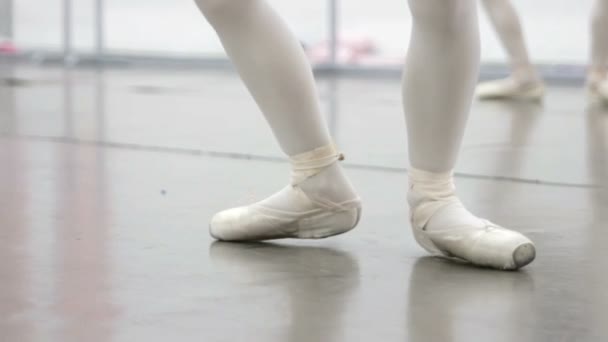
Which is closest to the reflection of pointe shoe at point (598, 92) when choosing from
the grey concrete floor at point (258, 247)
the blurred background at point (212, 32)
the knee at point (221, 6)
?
the grey concrete floor at point (258, 247)

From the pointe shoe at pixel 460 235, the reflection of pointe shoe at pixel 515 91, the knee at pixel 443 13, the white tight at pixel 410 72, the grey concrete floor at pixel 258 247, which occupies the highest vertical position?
the knee at pixel 443 13

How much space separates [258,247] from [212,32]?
16.4 ft

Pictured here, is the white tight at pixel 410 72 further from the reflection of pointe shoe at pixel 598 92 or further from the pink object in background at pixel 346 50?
the pink object in background at pixel 346 50

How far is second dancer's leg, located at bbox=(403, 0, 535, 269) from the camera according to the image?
53.9 inches

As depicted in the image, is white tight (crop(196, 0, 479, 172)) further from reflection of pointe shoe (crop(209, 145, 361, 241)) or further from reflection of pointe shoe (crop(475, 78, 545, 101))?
reflection of pointe shoe (crop(475, 78, 545, 101))

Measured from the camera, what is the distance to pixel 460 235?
1.42m

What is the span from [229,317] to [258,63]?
1.43 feet

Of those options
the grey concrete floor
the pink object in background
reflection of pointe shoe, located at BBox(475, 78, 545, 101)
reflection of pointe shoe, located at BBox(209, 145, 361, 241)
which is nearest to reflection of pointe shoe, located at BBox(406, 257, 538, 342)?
the grey concrete floor

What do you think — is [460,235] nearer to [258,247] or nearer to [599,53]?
[258,247]

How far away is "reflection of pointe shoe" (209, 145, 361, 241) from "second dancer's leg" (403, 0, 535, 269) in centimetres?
10

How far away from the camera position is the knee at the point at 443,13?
134cm

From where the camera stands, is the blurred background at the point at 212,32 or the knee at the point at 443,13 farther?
the blurred background at the point at 212,32

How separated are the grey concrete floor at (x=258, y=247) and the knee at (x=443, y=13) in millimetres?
275

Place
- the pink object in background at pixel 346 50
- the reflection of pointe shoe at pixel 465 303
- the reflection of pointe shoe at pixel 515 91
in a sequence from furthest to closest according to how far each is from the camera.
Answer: the pink object in background at pixel 346 50
the reflection of pointe shoe at pixel 515 91
the reflection of pointe shoe at pixel 465 303
